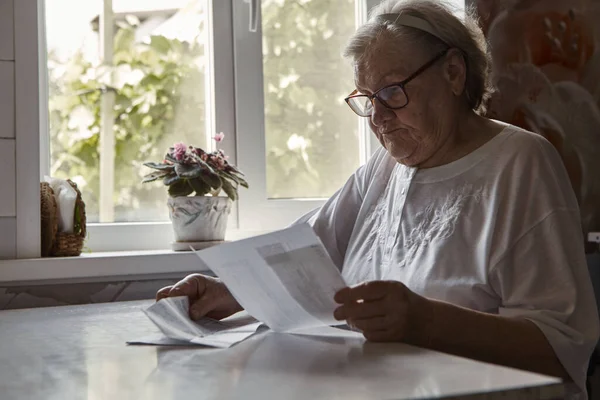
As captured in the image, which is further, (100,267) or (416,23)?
(100,267)

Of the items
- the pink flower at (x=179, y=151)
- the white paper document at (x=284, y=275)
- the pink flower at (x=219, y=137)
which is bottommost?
the white paper document at (x=284, y=275)

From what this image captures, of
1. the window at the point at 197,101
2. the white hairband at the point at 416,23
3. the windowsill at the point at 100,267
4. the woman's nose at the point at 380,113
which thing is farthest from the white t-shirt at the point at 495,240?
the window at the point at 197,101

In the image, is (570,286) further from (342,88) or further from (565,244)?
(342,88)

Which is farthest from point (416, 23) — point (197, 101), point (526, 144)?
point (197, 101)

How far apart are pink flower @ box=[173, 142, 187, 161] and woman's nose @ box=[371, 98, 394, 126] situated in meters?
0.72

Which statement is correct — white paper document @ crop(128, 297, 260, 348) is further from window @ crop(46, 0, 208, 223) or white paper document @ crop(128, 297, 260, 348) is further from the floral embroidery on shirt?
window @ crop(46, 0, 208, 223)

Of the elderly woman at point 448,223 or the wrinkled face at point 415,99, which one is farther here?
the wrinkled face at point 415,99

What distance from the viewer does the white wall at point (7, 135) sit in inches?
73.9

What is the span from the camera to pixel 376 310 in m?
1.05

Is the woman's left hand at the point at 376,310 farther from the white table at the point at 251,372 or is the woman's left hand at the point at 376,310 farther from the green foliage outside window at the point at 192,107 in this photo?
the green foliage outside window at the point at 192,107

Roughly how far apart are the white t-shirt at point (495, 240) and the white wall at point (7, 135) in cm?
86

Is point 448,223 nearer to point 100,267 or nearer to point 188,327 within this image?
point 188,327

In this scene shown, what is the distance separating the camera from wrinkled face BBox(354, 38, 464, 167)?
148cm

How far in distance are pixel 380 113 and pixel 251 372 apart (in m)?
0.78
